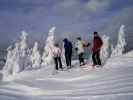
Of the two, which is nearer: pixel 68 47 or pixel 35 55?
pixel 68 47

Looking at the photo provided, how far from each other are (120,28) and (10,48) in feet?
168

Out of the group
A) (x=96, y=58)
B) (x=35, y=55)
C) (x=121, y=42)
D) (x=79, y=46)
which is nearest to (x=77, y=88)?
(x=96, y=58)

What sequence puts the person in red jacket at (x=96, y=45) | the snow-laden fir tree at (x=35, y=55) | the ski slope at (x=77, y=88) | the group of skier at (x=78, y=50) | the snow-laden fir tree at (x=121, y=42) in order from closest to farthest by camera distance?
the ski slope at (x=77, y=88) < the person in red jacket at (x=96, y=45) < the group of skier at (x=78, y=50) < the snow-laden fir tree at (x=35, y=55) < the snow-laden fir tree at (x=121, y=42)

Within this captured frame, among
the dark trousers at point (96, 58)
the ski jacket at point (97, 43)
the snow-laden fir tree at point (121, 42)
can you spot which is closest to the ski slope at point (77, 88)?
the ski jacket at point (97, 43)

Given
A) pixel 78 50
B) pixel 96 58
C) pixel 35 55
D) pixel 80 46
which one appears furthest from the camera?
pixel 35 55

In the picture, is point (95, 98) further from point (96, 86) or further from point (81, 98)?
point (96, 86)

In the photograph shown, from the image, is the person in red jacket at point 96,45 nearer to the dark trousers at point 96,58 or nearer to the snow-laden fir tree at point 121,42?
the dark trousers at point 96,58

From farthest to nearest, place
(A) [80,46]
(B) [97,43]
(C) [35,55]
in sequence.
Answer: (C) [35,55]
(A) [80,46]
(B) [97,43]

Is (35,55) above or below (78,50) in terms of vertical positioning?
below

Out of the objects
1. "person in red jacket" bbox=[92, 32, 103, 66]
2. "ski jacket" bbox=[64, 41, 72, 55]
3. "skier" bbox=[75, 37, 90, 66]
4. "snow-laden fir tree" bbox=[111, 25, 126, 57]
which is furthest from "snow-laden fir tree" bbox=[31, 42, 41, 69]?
"person in red jacket" bbox=[92, 32, 103, 66]

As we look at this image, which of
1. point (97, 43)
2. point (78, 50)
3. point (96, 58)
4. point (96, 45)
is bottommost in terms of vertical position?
point (96, 58)

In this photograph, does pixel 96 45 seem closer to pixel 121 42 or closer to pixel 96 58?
pixel 96 58

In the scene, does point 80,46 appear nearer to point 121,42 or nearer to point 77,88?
point 77,88

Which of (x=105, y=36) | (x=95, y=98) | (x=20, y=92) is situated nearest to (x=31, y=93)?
(x=20, y=92)
